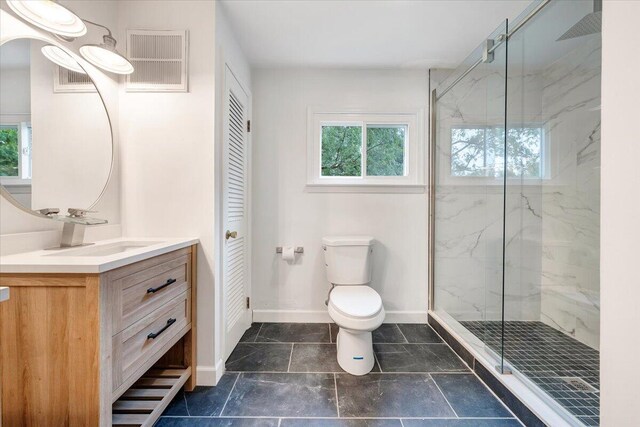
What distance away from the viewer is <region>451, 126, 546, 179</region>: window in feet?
5.83

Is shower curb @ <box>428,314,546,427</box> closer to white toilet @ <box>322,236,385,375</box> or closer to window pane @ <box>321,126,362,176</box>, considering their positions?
white toilet @ <box>322,236,385,375</box>

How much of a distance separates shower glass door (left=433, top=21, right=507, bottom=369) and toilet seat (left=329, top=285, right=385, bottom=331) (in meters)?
0.73

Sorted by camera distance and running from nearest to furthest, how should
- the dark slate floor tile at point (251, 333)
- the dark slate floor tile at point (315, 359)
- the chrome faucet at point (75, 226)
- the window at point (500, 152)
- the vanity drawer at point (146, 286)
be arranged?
the vanity drawer at point (146, 286)
the chrome faucet at point (75, 226)
the dark slate floor tile at point (315, 359)
the window at point (500, 152)
the dark slate floor tile at point (251, 333)

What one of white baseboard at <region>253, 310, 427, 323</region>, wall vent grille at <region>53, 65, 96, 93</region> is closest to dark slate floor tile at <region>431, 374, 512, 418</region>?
white baseboard at <region>253, 310, 427, 323</region>

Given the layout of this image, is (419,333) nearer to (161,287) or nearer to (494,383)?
(494,383)

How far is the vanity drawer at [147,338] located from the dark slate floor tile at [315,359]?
75 cm

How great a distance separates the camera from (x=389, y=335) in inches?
83.3

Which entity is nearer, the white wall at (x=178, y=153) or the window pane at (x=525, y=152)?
the white wall at (x=178, y=153)

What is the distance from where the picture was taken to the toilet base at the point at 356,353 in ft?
5.33

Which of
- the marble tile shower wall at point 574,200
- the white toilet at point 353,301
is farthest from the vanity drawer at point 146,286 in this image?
the marble tile shower wall at point 574,200

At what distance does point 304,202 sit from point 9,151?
5.50 feet

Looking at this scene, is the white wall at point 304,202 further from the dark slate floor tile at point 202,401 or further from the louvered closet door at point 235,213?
the dark slate floor tile at point 202,401

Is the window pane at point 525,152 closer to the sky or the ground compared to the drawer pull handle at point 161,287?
closer to the sky
